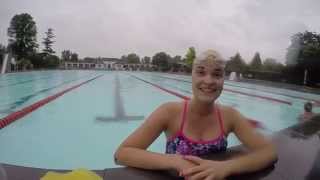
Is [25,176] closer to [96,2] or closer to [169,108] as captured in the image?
[169,108]

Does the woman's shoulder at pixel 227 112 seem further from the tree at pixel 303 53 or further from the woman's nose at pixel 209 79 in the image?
the tree at pixel 303 53

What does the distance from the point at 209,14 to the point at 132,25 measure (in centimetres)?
42

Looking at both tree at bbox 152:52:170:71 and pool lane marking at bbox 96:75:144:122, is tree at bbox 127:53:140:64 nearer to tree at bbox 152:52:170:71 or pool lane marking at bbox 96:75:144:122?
tree at bbox 152:52:170:71

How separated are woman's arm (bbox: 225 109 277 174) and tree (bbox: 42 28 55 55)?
1.37 meters

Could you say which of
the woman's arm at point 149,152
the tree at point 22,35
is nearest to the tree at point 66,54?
the tree at point 22,35

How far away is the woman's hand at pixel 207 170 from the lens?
738 millimetres

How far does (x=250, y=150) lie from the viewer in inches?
36.2

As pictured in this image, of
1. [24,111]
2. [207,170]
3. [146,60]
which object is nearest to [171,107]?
[207,170]

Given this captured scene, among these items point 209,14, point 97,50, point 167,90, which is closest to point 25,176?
point 97,50

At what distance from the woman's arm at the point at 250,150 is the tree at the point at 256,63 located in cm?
155

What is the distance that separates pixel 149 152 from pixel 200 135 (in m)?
0.16

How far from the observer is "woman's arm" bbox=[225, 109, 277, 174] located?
2.66ft

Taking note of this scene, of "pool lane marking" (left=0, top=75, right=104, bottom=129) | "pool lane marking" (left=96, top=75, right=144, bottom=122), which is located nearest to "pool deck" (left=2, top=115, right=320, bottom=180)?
"pool lane marking" (left=96, top=75, right=144, bottom=122)

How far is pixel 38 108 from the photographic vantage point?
440 cm
